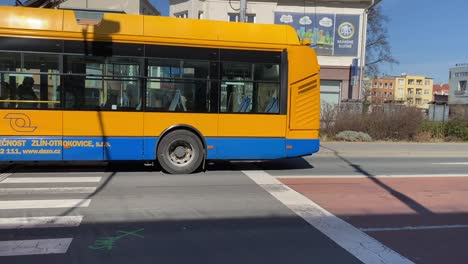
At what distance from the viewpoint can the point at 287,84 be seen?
11484 mm

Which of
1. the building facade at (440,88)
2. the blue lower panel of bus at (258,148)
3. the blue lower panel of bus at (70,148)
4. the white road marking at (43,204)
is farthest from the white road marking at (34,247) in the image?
the building facade at (440,88)

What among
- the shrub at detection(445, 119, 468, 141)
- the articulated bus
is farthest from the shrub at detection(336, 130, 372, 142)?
the articulated bus

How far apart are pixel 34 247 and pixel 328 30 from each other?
24924mm

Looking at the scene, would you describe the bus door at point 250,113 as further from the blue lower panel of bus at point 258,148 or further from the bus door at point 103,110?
the bus door at point 103,110

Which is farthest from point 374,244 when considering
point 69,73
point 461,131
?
point 461,131

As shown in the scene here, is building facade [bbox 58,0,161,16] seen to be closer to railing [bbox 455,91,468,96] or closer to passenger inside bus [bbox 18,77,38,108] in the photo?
passenger inside bus [bbox 18,77,38,108]

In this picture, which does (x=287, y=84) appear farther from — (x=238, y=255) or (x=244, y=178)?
(x=238, y=255)

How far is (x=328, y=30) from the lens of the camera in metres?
28.0

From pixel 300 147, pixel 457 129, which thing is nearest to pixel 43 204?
pixel 300 147

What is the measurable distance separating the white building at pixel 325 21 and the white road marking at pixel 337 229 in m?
19.5

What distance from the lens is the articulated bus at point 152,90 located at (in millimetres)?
10039

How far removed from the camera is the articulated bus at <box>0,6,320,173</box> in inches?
395

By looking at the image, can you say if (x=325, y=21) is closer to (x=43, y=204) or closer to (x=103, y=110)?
(x=103, y=110)

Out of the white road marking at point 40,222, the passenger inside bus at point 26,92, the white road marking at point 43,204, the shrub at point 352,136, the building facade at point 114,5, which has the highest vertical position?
the building facade at point 114,5
